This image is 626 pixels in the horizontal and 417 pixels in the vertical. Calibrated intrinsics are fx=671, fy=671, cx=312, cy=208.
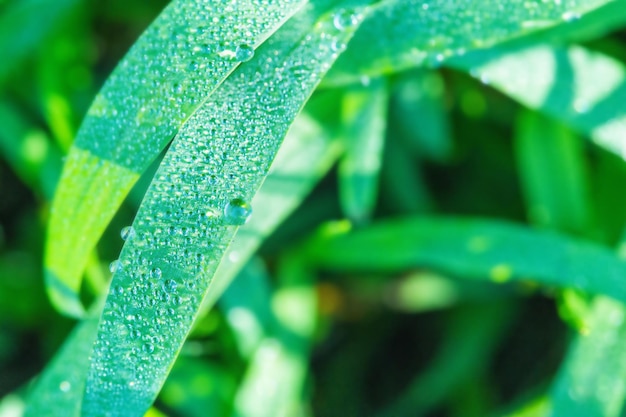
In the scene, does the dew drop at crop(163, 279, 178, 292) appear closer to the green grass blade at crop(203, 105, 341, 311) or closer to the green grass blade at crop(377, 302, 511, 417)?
the green grass blade at crop(203, 105, 341, 311)

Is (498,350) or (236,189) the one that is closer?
(236,189)

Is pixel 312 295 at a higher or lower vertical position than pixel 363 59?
lower

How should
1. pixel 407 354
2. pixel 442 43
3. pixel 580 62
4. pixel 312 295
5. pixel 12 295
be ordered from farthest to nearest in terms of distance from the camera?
pixel 407 354
pixel 12 295
pixel 312 295
pixel 580 62
pixel 442 43

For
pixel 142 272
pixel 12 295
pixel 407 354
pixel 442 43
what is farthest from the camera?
pixel 407 354

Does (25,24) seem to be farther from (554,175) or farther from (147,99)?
(554,175)

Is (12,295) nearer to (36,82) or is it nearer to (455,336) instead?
(36,82)

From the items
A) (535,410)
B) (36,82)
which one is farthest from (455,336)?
(36,82)

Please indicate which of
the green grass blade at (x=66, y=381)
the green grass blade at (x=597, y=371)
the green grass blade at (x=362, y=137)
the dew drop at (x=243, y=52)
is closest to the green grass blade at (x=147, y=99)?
the dew drop at (x=243, y=52)

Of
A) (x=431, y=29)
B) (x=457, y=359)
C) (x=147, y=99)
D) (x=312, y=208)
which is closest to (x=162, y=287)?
(x=147, y=99)
